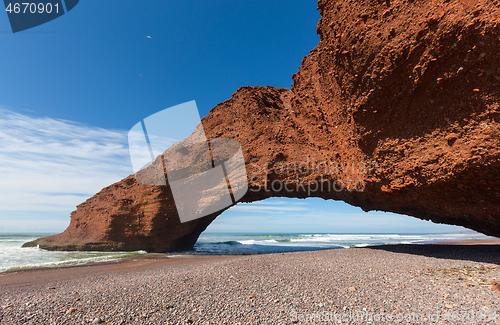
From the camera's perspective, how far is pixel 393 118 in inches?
299

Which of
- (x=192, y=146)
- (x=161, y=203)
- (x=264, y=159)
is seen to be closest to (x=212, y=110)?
(x=192, y=146)

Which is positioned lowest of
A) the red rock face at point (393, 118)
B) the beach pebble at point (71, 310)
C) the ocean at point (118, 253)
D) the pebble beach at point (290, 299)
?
the ocean at point (118, 253)

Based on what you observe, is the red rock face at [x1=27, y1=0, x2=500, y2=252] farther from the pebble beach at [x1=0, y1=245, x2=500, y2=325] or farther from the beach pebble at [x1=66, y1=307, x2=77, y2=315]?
the beach pebble at [x1=66, y1=307, x2=77, y2=315]

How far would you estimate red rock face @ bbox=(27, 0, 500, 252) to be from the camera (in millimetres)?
5891

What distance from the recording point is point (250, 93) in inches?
542

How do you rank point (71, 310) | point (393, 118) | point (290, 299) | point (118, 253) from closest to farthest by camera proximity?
point (71, 310), point (290, 299), point (393, 118), point (118, 253)

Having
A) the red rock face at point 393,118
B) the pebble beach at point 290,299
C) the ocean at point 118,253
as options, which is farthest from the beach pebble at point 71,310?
the ocean at point 118,253

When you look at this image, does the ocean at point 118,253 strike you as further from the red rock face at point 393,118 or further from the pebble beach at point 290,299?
the pebble beach at point 290,299

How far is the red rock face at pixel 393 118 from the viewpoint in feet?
19.3

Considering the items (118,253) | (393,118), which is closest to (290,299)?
(393,118)

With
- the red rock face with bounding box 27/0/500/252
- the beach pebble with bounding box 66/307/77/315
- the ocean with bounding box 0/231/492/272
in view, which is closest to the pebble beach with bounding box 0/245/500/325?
the beach pebble with bounding box 66/307/77/315

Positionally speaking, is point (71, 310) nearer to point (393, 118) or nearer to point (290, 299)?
point (290, 299)

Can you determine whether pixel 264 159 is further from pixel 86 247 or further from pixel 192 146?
pixel 86 247

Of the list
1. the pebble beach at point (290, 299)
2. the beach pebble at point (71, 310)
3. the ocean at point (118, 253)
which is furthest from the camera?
the ocean at point (118, 253)
